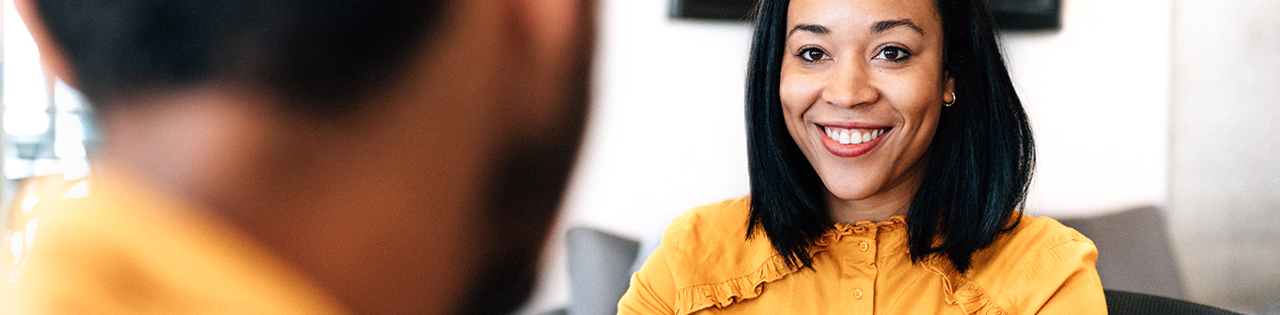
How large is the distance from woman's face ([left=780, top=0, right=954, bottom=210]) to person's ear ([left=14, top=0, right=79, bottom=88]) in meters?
1.19

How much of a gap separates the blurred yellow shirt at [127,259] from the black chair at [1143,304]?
1.37 metres

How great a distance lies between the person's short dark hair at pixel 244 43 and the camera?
1302 mm

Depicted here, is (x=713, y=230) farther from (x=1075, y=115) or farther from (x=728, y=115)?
(x=1075, y=115)

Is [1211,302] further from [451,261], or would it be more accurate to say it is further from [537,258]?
[451,261]

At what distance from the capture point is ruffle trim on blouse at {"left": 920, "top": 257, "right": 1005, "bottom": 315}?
874mm

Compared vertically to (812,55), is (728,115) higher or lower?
lower

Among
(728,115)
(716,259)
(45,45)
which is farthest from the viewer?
(728,115)

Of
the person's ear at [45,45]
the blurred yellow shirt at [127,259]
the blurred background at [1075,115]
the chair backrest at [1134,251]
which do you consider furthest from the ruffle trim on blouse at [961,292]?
the person's ear at [45,45]

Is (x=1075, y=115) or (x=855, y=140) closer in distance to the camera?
(x=855, y=140)

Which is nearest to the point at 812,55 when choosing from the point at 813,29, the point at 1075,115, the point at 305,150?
the point at 813,29

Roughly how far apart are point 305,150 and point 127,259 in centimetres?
35

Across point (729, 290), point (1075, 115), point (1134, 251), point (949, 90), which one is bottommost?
point (1134, 251)

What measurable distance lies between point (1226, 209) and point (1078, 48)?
0.43 meters

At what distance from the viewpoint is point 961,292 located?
889 mm
